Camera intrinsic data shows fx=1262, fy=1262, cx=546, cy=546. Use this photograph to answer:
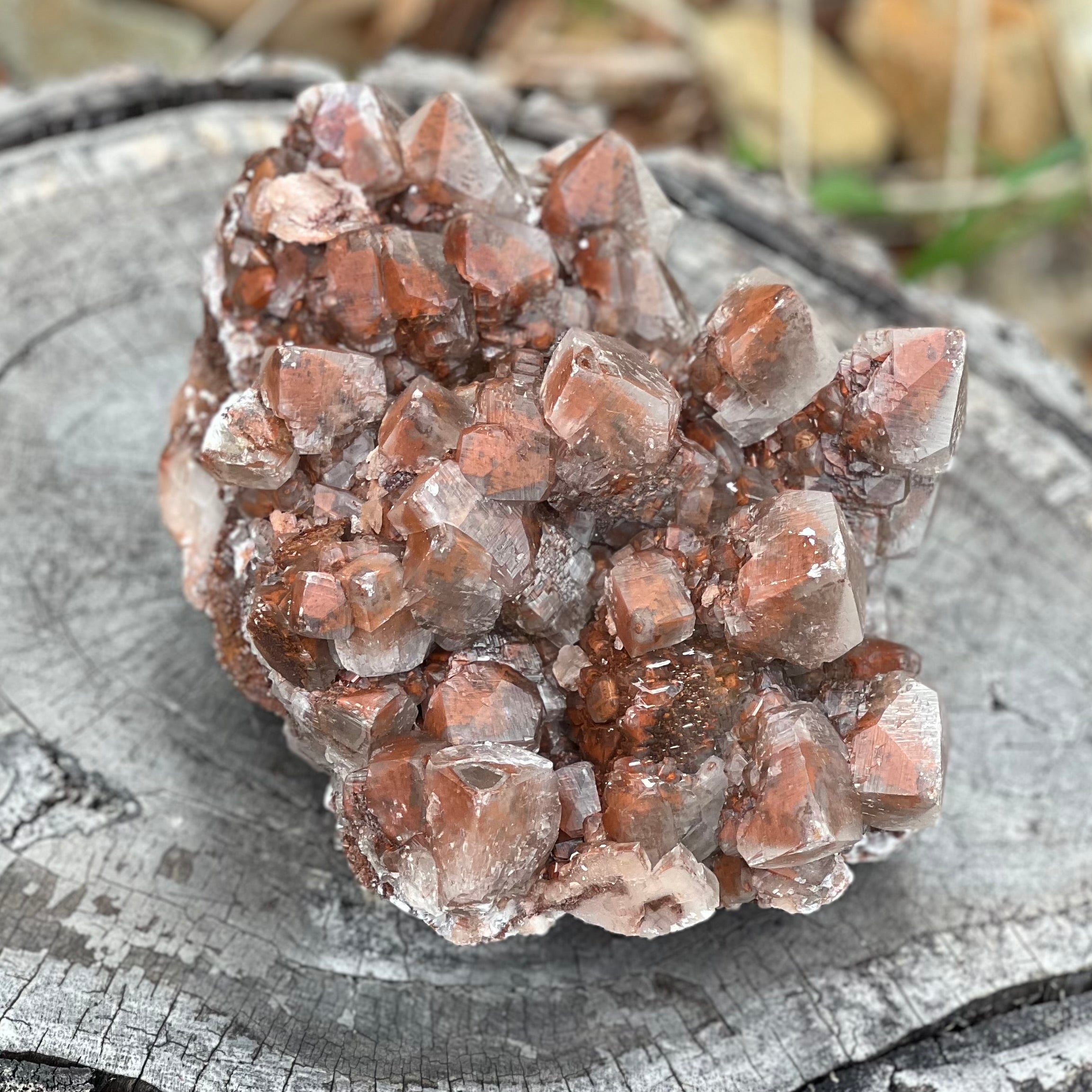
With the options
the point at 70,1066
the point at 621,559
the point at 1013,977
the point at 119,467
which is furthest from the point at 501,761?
the point at 119,467

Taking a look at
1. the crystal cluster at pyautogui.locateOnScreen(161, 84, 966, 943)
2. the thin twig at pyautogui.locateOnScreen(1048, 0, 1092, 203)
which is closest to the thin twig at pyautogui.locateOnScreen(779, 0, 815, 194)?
the thin twig at pyautogui.locateOnScreen(1048, 0, 1092, 203)

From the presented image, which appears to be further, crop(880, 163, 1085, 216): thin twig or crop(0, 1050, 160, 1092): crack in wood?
crop(880, 163, 1085, 216): thin twig

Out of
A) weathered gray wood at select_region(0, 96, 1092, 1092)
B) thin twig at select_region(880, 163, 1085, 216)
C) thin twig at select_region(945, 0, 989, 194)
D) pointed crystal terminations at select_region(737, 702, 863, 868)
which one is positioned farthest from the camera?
thin twig at select_region(945, 0, 989, 194)

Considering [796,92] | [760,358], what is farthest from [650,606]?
[796,92]

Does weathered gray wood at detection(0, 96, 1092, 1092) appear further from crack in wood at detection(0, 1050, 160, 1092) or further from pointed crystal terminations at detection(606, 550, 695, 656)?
pointed crystal terminations at detection(606, 550, 695, 656)

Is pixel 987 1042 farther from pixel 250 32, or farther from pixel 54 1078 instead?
pixel 250 32

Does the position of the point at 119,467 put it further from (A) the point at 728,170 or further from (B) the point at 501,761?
(A) the point at 728,170

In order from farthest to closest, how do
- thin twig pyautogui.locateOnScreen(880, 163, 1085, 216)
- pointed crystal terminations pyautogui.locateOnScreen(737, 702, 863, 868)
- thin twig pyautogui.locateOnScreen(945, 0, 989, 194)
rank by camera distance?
1. thin twig pyautogui.locateOnScreen(945, 0, 989, 194)
2. thin twig pyautogui.locateOnScreen(880, 163, 1085, 216)
3. pointed crystal terminations pyautogui.locateOnScreen(737, 702, 863, 868)
